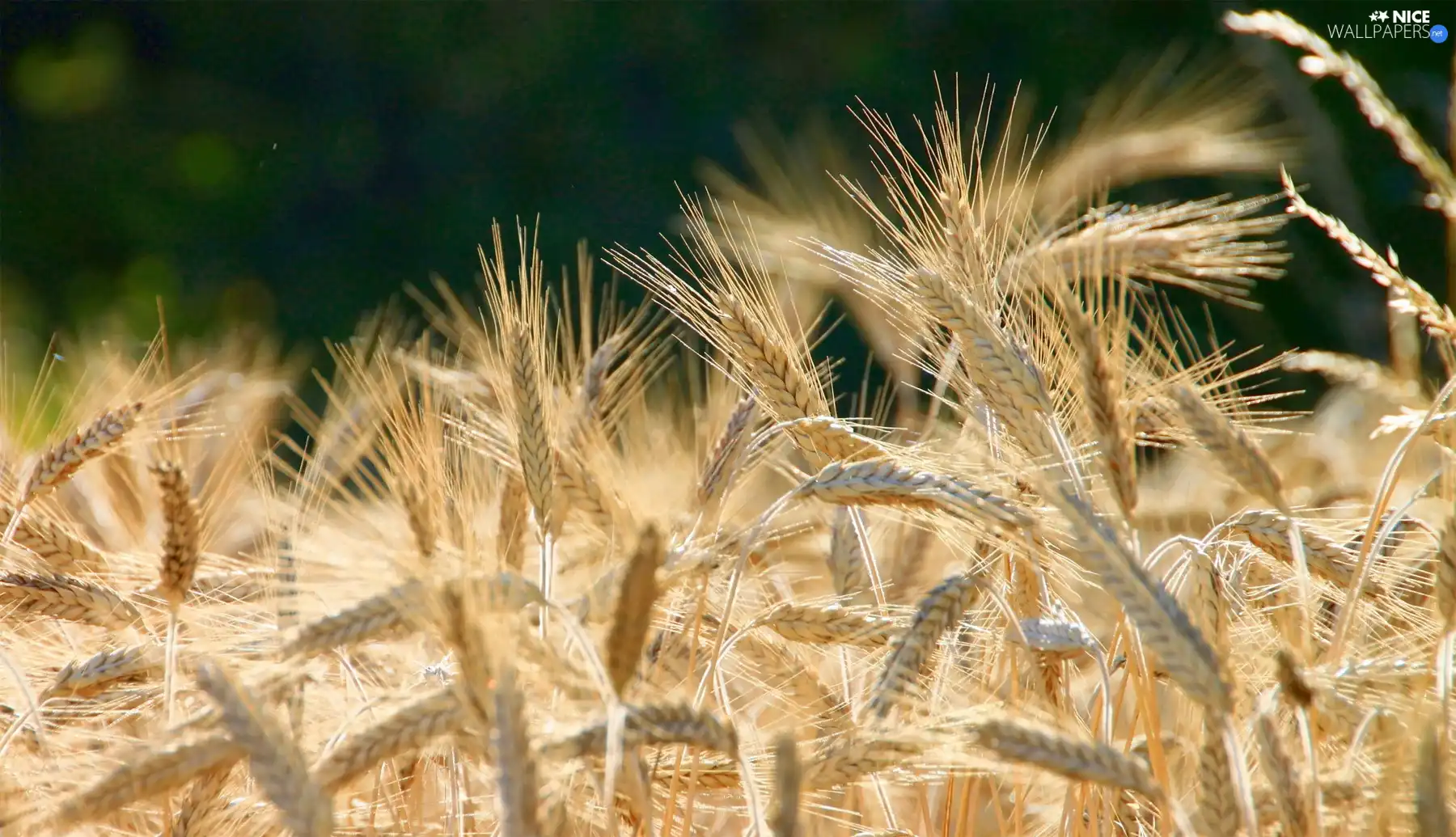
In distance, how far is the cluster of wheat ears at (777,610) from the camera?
908mm

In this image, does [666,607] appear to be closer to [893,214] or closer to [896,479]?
[896,479]

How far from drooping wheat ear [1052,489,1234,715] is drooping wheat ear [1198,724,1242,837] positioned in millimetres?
67

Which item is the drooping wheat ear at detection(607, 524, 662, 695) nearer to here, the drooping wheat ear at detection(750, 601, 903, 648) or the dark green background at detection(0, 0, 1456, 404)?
the drooping wheat ear at detection(750, 601, 903, 648)

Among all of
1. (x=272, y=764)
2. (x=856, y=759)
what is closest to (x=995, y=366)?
(x=856, y=759)

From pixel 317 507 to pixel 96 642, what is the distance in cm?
35

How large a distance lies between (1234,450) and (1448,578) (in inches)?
7.6

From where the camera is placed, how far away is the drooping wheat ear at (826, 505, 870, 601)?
1661mm

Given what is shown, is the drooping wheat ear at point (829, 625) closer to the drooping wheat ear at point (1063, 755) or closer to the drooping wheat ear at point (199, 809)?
the drooping wheat ear at point (1063, 755)

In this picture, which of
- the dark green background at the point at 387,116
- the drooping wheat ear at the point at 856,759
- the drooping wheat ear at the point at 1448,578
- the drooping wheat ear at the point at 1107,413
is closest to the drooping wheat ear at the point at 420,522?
the drooping wheat ear at the point at 856,759

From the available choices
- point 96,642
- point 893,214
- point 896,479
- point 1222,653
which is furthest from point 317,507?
point 893,214

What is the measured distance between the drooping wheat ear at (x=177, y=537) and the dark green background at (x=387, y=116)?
6.10 metres

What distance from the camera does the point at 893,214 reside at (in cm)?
630

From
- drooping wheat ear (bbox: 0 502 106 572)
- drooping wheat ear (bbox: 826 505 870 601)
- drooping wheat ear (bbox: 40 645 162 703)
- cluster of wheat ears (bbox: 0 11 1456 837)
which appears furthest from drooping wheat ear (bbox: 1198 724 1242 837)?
drooping wheat ear (bbox: 0 502 106 572)

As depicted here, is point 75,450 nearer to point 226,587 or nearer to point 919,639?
point 226,587
